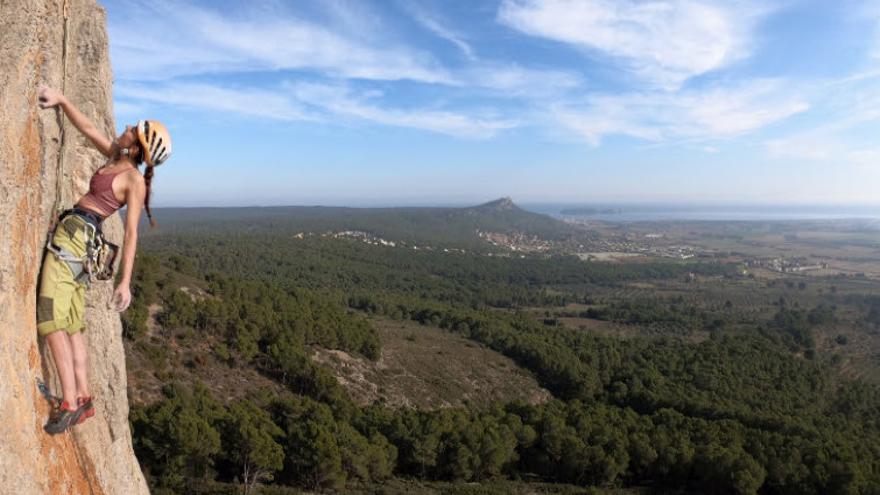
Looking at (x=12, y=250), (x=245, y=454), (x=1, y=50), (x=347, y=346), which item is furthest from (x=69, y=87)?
(x=347, y=346)

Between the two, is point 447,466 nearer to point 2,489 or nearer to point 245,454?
point 245,454

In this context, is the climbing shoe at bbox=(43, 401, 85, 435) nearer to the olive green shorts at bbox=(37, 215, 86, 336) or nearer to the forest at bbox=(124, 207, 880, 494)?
the olive green shorts at bbox=(37, 215, 86, 336)

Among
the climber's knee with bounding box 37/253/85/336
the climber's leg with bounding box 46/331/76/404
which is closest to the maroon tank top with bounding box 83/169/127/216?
the climber's knee with bounding box 37/253/85/336

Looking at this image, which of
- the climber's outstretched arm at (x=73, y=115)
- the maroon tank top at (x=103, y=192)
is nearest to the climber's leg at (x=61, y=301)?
the maroon tank top at (x=103, y=192)

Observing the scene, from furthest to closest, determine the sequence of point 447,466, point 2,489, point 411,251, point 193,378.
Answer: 1. point 411,251
2. point 193,378
3. point 447,466
4. point 2,489

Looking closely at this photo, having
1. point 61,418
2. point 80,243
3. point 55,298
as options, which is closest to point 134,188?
point 80,243
